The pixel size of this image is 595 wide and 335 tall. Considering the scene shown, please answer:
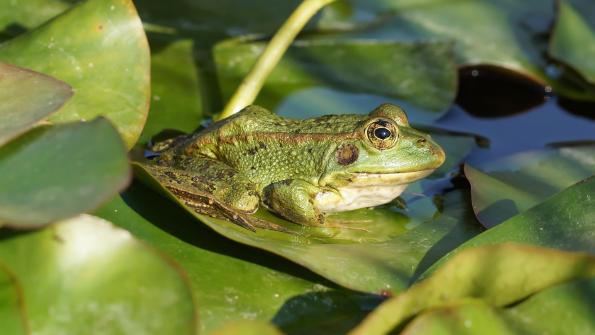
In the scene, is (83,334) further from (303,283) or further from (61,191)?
(303,283)

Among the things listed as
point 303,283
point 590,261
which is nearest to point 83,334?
Answer: point 303,283

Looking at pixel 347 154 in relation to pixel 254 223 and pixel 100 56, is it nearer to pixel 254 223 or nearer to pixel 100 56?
pixel 254 223

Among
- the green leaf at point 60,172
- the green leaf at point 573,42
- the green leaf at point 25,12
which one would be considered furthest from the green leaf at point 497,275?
the green leaf at point 573,42

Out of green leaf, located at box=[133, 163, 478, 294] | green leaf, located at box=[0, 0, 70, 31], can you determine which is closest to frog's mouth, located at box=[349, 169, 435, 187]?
green leaf, located at box=[133, 163, 478, 294]

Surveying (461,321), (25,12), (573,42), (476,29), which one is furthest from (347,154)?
(573,42)

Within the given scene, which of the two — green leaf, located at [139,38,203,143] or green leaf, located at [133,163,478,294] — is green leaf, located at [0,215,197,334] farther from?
green leaf, located at [139,38,203,143]

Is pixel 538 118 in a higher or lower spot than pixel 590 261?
lower

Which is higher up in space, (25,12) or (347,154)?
(25,12)
